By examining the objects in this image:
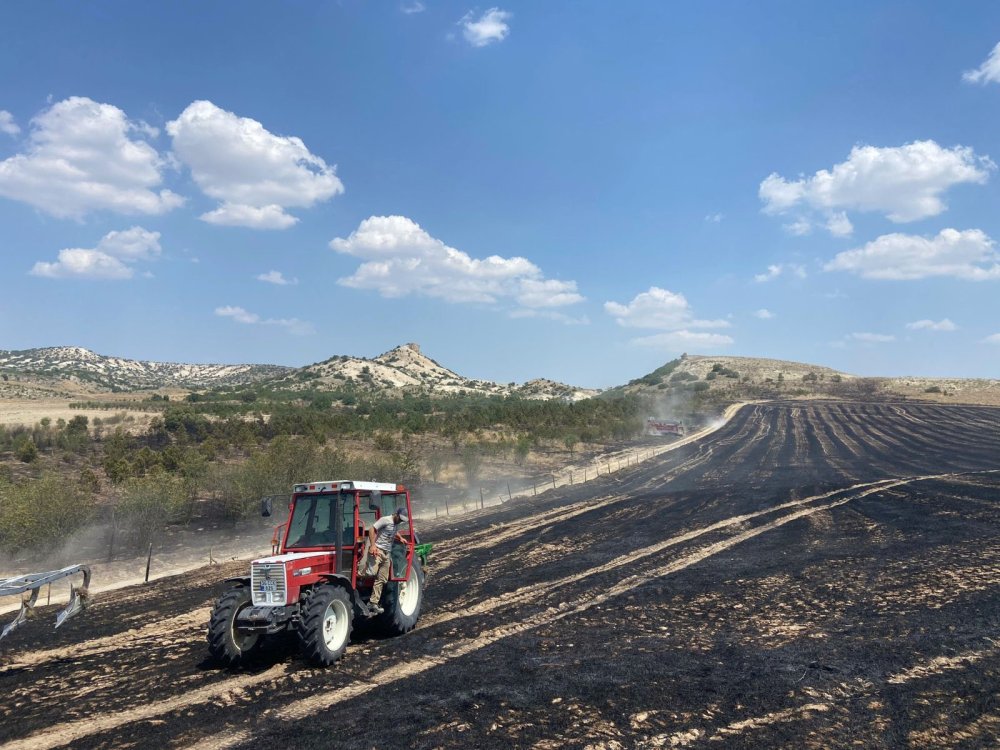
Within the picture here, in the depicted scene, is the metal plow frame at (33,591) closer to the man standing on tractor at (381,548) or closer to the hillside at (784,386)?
the man standing on tractor at (381,548)

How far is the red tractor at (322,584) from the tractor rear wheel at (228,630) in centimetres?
1

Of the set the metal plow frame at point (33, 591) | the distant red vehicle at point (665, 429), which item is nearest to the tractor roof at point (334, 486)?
the metal plow frame at point (33, 591)

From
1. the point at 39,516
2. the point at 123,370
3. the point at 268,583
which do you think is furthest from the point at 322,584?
the point at 123,370

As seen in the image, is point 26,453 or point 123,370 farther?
point 123,370

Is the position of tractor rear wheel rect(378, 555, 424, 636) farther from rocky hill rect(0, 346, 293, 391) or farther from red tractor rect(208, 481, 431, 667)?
rocky hill rect(0, 346, 293, 391)

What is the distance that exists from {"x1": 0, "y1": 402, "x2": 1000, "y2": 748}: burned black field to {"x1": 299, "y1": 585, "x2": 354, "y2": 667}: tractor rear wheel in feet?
0.92

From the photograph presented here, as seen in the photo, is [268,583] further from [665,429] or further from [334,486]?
[665,429]

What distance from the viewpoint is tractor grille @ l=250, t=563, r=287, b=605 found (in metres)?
8.25

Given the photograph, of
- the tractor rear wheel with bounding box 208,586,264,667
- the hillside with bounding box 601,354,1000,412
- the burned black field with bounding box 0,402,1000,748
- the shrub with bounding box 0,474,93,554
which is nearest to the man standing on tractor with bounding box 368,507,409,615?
the burned black field with bounding box 0,402,1000,748

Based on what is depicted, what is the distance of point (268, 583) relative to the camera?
27.2 ft

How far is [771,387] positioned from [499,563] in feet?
327

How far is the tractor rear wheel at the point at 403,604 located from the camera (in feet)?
32.0

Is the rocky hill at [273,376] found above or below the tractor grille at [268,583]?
above

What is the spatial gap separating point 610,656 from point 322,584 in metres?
4.12
